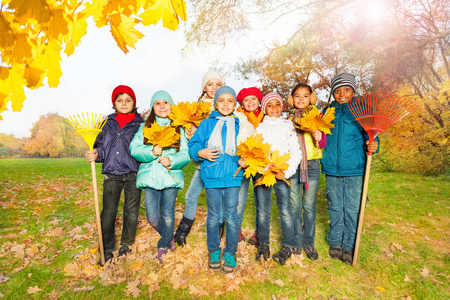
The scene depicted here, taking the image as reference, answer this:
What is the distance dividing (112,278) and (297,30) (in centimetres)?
1216

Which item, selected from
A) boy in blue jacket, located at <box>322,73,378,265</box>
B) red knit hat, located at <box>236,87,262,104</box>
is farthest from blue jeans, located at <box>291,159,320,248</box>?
red knit hat, located at <box>236,87,262,104</box>

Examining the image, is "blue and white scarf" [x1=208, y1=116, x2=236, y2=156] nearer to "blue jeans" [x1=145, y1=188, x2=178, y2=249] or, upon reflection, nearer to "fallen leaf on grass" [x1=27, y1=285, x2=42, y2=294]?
"blue jeans" [x1=145, y1=188, x2=178, y2=249]

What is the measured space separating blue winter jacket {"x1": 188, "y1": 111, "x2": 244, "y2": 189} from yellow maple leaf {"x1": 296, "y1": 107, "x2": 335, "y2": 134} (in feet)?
2.78

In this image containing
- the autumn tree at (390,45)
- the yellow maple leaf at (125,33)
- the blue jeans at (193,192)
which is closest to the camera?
the yellow maple leaf at (125,33)

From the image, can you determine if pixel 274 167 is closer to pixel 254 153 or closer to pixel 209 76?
pixel 254 153

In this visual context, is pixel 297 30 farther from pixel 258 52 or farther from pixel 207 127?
pixel 207 127

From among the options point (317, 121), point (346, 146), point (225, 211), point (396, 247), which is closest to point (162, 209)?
point (225, 211)

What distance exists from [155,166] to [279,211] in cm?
174

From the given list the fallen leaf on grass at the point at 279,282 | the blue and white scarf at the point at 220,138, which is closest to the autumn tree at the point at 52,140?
the blue and white scarf at the point at 220,138

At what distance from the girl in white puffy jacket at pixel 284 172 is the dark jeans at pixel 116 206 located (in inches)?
65.6

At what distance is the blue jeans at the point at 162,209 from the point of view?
2.93 meters

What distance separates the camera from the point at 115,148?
293 centimetres

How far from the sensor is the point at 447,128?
10.0 m

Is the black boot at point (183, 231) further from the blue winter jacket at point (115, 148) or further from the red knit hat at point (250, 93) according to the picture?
the red knit hat at point (250, 93)
